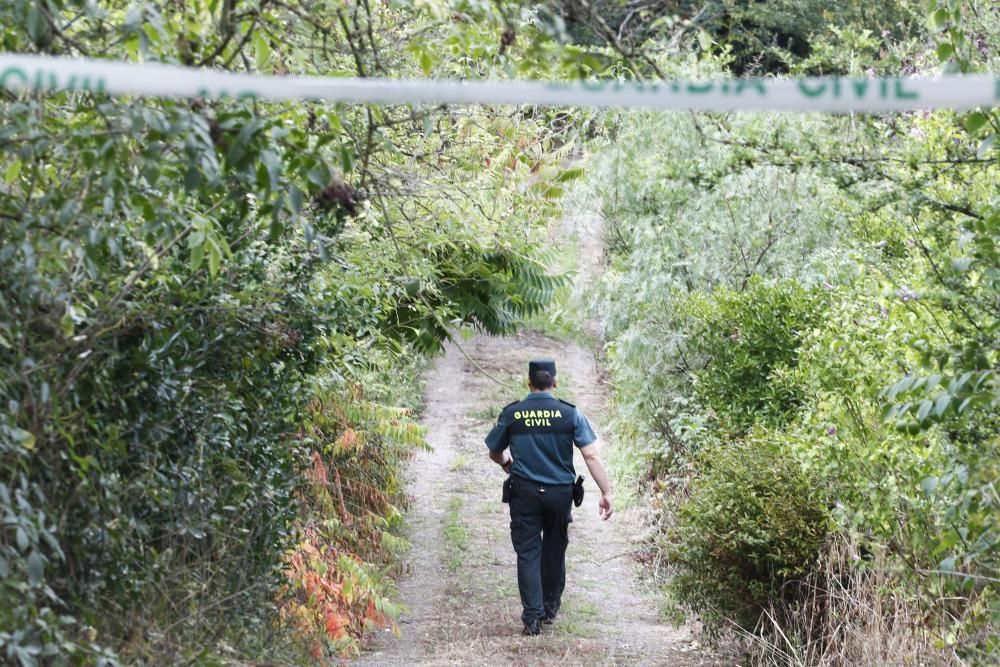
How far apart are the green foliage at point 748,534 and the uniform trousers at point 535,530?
1407 millimetres

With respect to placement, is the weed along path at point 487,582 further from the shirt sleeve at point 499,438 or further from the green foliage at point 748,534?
the shirt sleeve at point 499,438

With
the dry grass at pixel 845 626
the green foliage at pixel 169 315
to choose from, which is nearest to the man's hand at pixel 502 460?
the green foliage at pixel 169 315

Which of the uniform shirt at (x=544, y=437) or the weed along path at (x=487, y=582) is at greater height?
the uniform shirt at (x=544, y=437)

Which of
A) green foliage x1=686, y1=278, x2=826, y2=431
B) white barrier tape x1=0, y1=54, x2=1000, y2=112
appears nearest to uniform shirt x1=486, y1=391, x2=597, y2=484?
green foliage x1=686, y1=278, x2=826, y2=431

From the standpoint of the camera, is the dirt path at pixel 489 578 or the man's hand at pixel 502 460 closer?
the dirt path at pixel 489 578

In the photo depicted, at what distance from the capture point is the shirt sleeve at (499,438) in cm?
965

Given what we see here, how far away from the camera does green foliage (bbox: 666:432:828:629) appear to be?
305 inches

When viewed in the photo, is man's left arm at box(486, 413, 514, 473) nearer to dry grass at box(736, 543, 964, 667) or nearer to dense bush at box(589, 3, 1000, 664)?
dense bush at box(589, 3, 1000, 664)

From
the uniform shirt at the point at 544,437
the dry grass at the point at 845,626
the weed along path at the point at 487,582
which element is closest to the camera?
the dry grass at the point at 845,626

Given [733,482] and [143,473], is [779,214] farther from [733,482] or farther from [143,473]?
[143,473]

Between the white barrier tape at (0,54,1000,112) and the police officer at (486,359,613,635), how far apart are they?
19.8ft

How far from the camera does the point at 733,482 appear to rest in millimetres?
8055

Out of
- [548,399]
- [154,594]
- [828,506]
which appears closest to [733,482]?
[828,506]

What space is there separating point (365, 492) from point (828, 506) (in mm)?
5457
